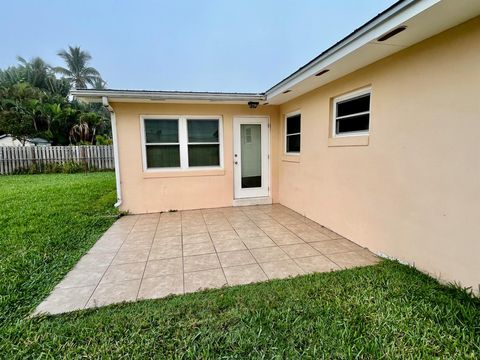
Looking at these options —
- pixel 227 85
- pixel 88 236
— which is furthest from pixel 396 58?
pixel 227 85

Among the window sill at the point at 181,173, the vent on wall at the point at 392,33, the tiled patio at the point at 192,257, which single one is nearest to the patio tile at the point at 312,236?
the tiled patio at the point at 192,257

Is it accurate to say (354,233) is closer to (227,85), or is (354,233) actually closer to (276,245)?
(276,245)

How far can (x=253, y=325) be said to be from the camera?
77.4 inches

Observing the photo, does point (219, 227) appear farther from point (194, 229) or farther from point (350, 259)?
point (350, 259)

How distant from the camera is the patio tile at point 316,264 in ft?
9.79

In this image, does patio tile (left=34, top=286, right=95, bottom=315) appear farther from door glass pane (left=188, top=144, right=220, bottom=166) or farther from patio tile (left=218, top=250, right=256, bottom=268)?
door glass pane (left=188, top=144, right=220, bottom=166)

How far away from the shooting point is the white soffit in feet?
6.66

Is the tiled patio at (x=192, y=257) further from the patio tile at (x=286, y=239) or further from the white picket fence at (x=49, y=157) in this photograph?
the white picket fence at (x=49, y=157)

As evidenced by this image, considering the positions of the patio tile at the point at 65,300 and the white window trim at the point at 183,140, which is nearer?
the patio tile at the point at 65,300

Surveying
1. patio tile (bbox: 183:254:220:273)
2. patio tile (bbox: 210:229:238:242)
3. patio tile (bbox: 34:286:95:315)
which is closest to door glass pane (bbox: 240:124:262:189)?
patio tile (bbox: 210:229:238:242)

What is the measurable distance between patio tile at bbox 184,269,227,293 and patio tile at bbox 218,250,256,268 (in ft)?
0.77

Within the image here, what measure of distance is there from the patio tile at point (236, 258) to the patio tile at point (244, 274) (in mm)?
108

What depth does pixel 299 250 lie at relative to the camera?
3.55m

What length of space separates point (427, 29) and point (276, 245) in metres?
3.05
